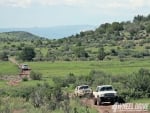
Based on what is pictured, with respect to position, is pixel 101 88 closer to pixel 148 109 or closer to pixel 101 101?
pixel 101 101

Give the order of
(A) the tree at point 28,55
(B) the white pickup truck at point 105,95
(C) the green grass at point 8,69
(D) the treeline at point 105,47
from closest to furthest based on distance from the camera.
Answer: (B) the white pickup truck at point 105,95 < (C) the green grass at point 8,69 < (D) the treeline at point 105,47 < (A) the tree at point 28,55

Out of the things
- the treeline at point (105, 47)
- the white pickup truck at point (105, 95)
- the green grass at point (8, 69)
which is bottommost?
the green grass at point (8, 69)

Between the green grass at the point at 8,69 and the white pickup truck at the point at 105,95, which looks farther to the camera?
the green grass at the point at 8,69

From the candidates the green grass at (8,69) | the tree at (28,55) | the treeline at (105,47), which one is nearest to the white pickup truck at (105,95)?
the green grass at (8,69)

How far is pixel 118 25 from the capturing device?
163375 mm

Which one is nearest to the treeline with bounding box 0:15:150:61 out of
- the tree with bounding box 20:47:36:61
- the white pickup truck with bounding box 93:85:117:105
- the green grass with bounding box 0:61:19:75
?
the tree with bounding box 20:47:36:61

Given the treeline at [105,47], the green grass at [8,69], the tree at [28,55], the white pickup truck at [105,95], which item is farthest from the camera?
the tree at [28,55]

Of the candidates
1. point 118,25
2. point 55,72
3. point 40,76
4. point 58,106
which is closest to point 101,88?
point 58,106

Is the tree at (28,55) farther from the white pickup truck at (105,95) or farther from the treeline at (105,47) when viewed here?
the white pickup truck at (105,95)

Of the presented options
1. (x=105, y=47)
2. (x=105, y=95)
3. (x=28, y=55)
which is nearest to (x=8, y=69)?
(x=28, y=55)

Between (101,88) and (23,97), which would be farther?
(23,97)

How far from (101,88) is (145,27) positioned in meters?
111

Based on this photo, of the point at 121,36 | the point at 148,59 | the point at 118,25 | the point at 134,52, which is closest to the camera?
the point at 148,59

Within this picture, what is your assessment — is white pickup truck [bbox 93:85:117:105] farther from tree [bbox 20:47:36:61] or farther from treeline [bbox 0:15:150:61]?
tree [bbox 20:47:36:61]
